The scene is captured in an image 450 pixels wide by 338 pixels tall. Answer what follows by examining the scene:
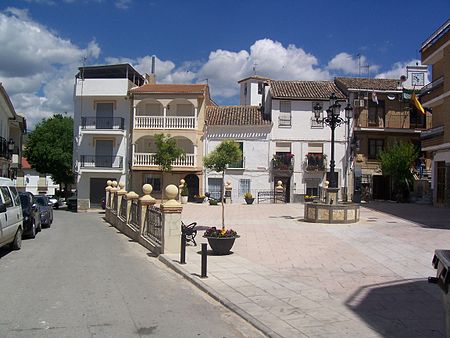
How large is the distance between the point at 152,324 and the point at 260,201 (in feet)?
105

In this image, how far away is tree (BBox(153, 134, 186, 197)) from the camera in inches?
1439

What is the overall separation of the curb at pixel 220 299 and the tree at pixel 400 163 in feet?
87.5

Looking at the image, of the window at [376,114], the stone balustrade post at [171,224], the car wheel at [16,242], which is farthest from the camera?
the window at [376,114]

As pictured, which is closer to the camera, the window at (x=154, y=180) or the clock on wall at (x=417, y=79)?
the clock on wall at (x=417, y=79)

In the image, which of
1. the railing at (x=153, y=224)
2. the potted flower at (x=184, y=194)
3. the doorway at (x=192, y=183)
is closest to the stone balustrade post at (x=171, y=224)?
the railing at (x=153, y=224)

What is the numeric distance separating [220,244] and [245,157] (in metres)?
26.9

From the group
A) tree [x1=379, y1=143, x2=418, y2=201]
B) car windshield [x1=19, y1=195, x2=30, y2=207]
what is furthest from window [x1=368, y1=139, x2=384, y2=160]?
car windshield [x1=19, y1=195, x2=30, y2=207]

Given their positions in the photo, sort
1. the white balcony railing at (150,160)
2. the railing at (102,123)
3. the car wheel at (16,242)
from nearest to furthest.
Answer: the car wheel at (16,242)
the white balcony railing at (150,160)
the railing at (102,123)

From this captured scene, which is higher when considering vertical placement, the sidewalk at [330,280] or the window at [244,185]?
the window at [244,185]

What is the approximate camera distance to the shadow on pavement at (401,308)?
244 inches

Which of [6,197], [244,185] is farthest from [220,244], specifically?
[244,185]

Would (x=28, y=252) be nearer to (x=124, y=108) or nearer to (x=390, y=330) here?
(x=390, y=330)

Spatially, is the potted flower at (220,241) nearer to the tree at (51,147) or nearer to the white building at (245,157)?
the white building at (245,157)

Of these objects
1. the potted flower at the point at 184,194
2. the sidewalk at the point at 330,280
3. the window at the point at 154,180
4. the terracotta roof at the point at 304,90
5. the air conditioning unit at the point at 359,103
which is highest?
the terracotta roof at the point at 304,90
